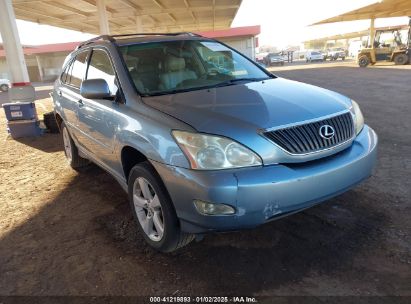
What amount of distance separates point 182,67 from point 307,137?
5.73 ft

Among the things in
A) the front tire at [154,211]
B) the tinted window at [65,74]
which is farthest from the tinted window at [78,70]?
the front tire at [154,211]

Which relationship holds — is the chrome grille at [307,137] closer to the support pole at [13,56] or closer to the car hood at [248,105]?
the car hood at [248,105]

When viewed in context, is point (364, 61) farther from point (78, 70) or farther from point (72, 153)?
point (78, 70)

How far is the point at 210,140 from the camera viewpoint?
99.8 inches

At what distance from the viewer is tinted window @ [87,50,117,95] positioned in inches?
143

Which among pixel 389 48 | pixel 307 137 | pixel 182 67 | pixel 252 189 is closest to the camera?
pixel 252 189

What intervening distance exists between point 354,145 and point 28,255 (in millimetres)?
3028

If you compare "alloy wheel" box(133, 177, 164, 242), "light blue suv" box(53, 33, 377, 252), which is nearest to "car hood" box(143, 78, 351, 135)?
"light blue suv" box(53, 33, 377, 252)

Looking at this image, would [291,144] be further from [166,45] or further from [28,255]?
[28,255]

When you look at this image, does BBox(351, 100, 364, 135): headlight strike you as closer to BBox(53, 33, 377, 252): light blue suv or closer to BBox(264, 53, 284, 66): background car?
BBox(53, 33, 377, 252): light blue suv

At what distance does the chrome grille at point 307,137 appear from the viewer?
8.46 feet

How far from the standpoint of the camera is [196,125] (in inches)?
103

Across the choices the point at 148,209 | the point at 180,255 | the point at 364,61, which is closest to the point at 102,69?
the point at 148,209

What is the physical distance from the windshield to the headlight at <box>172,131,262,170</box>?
107cm
